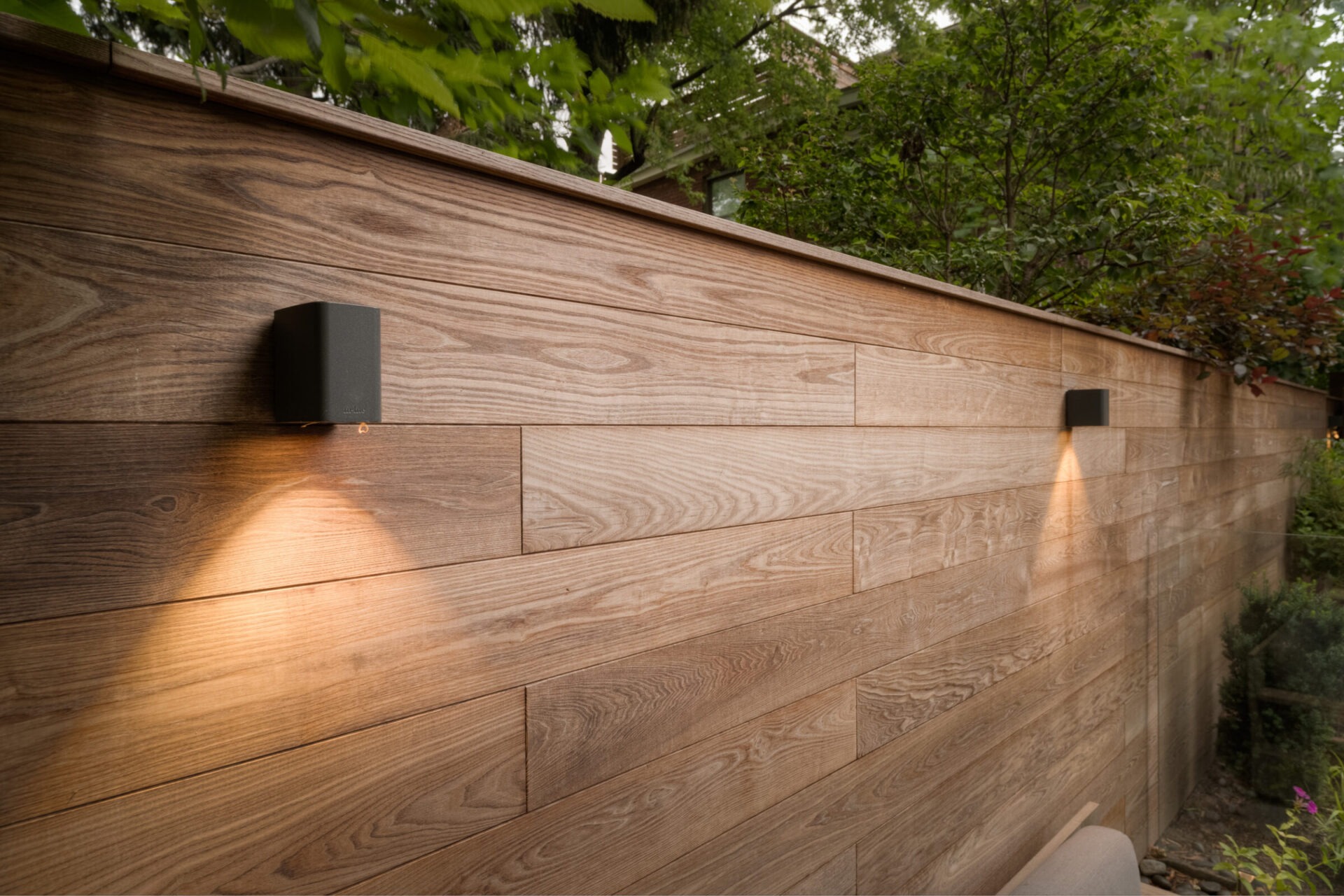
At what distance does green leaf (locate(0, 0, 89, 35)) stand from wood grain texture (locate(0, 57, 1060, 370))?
0.16 m

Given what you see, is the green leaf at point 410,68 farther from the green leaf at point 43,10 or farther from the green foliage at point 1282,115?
the green foliage at point 1282,115

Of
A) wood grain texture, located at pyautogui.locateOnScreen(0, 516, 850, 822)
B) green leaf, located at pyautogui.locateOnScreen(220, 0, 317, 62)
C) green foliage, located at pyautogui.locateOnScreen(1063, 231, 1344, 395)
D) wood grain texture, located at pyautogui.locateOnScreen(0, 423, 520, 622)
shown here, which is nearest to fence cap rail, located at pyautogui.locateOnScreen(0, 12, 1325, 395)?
green leaf, located at pyautogui.locateOnScreen(220, 0, 317, 62)

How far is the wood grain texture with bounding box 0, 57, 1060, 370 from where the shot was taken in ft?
2.27

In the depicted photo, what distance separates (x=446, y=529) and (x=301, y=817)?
1.11 ft

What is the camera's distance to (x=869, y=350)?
167 cm

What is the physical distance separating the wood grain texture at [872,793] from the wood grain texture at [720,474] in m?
0.54

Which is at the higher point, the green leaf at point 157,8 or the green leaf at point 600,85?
the green leaf at point 600,85

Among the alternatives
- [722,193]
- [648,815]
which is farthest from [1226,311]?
[722,193]

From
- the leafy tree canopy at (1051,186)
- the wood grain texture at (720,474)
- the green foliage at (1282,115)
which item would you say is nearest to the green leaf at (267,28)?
the wood grain texture at (720,474)

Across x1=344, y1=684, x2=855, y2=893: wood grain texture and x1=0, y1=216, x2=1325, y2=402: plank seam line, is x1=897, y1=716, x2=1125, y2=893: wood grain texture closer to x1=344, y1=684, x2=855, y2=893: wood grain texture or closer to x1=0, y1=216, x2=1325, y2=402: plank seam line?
x1=344, y1=684, x2=855, y2=893: wood grain texture

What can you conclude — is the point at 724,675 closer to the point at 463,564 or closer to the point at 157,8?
the point at 463,564

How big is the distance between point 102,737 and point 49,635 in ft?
0.35

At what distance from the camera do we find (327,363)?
30.3 inches

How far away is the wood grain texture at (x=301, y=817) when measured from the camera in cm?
71
